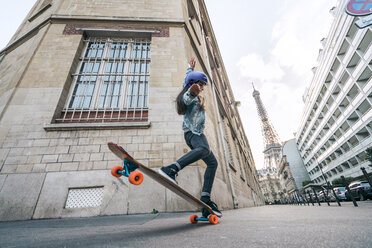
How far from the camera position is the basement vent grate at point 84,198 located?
3158 mm

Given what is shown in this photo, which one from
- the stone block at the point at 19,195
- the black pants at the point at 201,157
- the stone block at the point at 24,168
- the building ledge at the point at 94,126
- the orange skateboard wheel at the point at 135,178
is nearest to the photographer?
the orange skateboard wheel at the point at 135,178

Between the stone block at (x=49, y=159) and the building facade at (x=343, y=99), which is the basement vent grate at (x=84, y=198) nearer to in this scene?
the stone block at (x=49, y=159)

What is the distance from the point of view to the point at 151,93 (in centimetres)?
473

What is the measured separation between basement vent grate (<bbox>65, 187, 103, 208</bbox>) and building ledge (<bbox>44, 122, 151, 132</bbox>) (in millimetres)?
1468

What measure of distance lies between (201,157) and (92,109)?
4031 millimetres

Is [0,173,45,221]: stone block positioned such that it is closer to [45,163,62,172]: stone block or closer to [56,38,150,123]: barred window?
[45,163,62,172]: stone block

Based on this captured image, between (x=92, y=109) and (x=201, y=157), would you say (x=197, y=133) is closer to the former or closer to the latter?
(x=201, y=157)

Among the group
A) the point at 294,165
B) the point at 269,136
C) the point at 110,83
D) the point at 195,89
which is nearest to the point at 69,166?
the point at 110,83

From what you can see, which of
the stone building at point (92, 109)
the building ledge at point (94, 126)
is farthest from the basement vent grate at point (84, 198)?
the building ledge at point (94, 126)

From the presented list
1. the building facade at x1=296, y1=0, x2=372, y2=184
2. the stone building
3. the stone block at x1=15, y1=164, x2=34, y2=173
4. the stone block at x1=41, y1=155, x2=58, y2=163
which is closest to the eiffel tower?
the building facade at x1=296, y1=0, x2=372, y2=184

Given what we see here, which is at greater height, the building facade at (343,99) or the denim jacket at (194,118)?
the building facade at (343,99)

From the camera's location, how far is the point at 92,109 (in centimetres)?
465

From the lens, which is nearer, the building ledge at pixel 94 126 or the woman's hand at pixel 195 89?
the woman's hand at pixel 195 89

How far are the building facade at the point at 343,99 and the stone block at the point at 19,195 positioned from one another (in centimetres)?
2844
